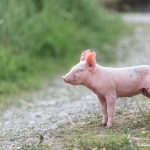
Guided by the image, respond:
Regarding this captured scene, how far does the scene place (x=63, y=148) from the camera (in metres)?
5.53

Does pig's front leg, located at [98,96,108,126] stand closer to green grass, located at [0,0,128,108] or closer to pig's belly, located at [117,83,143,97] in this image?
pig's belly, located at [117,83,143,97]

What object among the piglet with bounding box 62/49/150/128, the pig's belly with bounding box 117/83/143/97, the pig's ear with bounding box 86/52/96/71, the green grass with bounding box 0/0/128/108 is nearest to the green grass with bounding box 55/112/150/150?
the piglet with bounding box 62/49/150/128

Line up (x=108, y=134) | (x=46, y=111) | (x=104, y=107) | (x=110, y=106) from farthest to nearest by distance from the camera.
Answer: (x=46, y=111), (x=104, y=107), (x=110, y=106), (x=108, y=134)

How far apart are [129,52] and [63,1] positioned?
2.23 m

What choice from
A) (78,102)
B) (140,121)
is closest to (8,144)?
(140,121)

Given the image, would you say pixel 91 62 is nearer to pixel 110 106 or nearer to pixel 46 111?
pixel 110 106

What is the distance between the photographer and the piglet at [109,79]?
6.22 meters

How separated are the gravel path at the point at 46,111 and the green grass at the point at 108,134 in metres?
0.24

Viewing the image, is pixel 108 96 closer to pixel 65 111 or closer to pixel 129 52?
pixel 65 111

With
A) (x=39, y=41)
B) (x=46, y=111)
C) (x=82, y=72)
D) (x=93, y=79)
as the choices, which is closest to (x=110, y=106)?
(x=93, y=79)

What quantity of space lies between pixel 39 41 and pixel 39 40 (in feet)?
0.09

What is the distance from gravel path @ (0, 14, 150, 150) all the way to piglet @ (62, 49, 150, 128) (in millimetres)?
628

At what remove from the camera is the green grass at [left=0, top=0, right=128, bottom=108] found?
11.6 m

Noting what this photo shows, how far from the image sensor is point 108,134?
19.6ft
